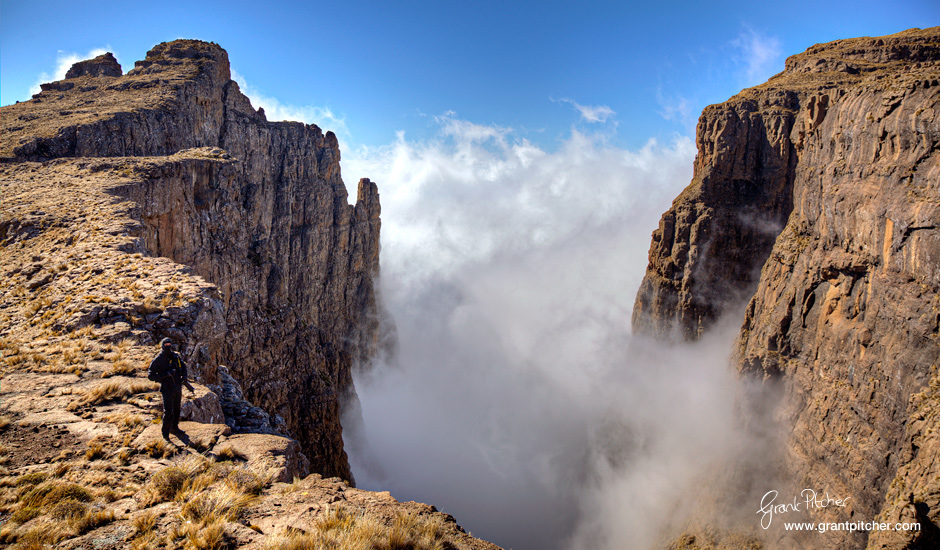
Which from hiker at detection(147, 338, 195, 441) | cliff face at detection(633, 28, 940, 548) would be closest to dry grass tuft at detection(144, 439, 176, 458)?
hiker at detection(147, 338, 195, 441)

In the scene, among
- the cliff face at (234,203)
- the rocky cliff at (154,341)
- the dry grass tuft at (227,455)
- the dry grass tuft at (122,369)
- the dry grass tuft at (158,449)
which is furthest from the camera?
the cliff face at (234,203)

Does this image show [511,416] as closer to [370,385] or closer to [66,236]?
[370,385]

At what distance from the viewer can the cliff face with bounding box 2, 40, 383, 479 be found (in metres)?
27.5

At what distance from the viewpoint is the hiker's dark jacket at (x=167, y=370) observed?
34.8 feet

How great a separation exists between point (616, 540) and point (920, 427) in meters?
46.3

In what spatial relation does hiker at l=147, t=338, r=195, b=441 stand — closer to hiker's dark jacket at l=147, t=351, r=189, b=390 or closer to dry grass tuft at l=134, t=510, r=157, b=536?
hiker's dark jacket at l=147, t=351, r=189, b=390

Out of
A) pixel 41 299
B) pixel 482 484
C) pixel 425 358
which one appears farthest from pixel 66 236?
pixel 425 358

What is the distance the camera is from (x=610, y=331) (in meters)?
158

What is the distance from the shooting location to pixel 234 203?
105 feet

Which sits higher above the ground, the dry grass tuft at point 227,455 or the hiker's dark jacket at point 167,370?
the hiker's dark jacket at point 167,370

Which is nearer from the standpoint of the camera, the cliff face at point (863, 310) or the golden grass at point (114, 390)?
the golden grass at point (114, 390)

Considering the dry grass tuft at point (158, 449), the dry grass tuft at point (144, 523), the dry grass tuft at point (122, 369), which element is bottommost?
the dry grass tuft at point (144, 523)

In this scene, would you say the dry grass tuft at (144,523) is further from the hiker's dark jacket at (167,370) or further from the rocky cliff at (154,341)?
the hiker's dark jacket at (167,370)

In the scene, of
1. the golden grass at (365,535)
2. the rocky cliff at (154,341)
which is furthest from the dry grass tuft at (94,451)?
the golden grass at (365,535)
